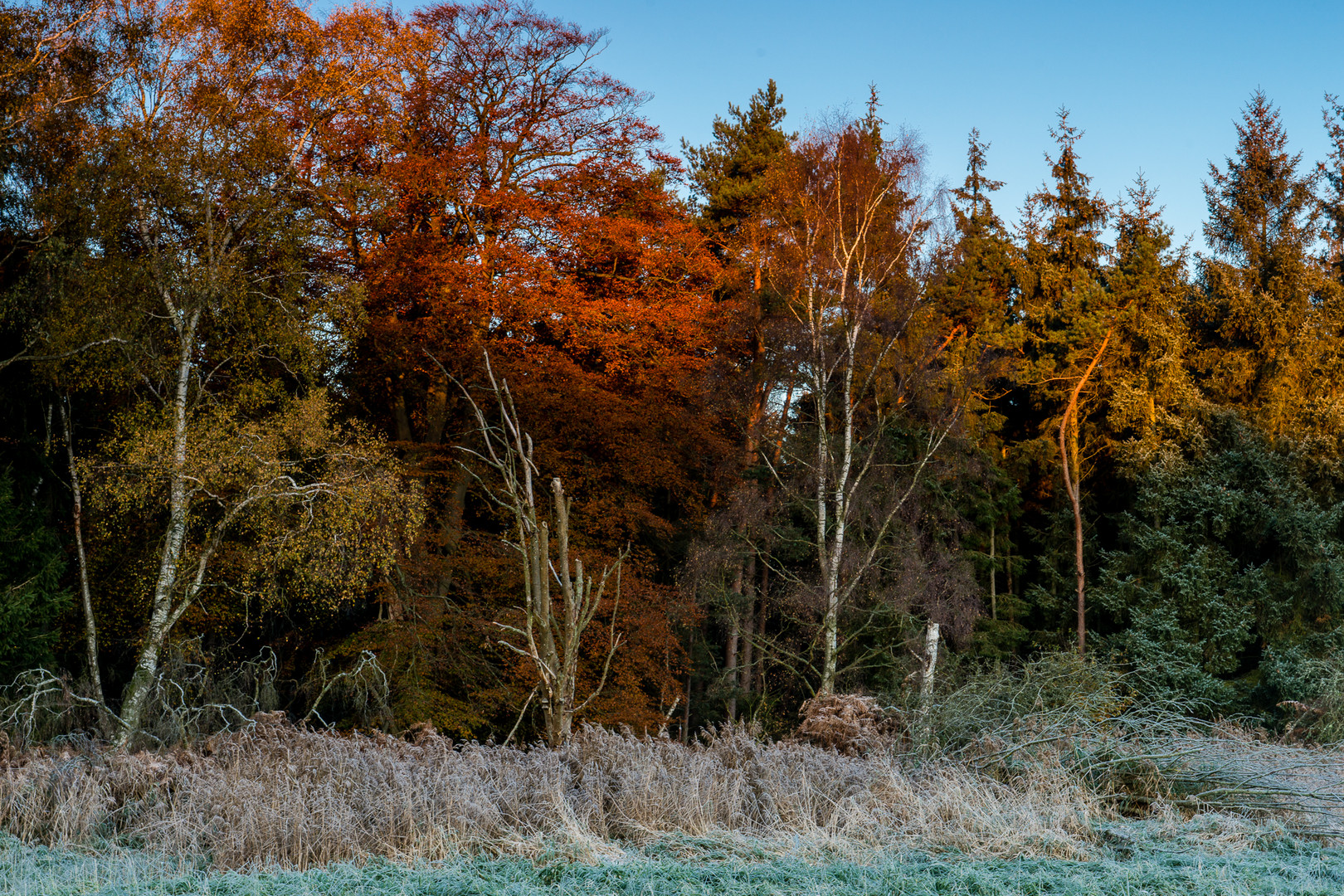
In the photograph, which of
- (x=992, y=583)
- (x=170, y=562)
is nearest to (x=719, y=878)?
(x=170, y=562)

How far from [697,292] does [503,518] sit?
584 cm

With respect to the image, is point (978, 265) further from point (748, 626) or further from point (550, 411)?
point (550, 411)

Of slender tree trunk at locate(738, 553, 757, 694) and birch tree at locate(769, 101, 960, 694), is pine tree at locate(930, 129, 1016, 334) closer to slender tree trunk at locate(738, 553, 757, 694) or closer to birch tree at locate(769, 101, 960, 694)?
birch tree at locate(769, 101, 960, 694)

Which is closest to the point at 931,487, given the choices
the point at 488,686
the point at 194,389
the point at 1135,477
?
the point at 1135,477

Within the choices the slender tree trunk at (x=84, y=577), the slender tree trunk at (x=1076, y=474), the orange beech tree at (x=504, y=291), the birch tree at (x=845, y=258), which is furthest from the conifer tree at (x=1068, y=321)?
the slender tree trunk at (x=84, y=577)

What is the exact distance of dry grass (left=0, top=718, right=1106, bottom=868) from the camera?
5.16 metres

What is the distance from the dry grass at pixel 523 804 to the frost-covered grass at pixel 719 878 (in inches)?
12.3

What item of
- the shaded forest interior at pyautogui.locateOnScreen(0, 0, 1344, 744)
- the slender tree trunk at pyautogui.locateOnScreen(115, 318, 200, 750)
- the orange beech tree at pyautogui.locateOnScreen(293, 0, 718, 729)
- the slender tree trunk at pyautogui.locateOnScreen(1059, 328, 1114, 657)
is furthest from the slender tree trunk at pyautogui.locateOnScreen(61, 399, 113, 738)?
the slender tree trunk at pyautogui.locateOnScreen(1059, 328, 1114, 657)

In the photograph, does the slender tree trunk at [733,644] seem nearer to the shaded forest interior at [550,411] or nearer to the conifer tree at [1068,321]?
the shaded forest interior at [550,411]

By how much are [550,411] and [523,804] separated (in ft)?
34.7

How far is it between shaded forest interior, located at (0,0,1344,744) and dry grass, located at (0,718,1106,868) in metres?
1.94

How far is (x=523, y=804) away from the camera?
5.78 meters

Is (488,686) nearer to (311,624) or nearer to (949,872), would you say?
(311,624)

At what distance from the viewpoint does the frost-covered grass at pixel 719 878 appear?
4.20 m
